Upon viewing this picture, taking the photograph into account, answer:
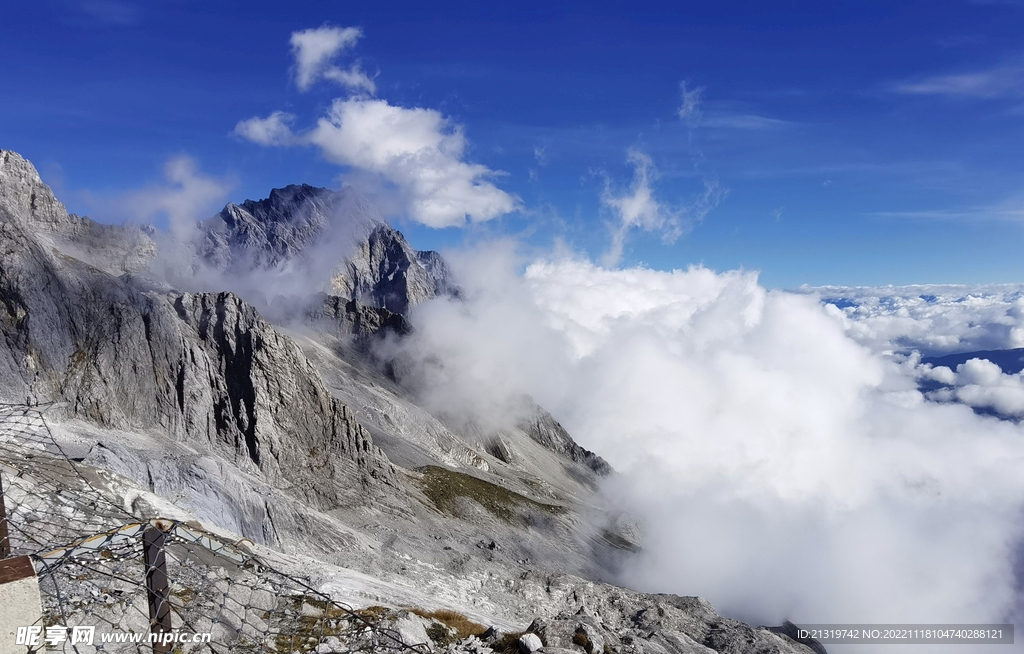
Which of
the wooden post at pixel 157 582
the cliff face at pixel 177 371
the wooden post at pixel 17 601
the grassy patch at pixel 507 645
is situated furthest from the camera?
the cliff face at pixel 177 371

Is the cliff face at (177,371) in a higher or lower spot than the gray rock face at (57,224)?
lower

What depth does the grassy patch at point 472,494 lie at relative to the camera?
118188mm

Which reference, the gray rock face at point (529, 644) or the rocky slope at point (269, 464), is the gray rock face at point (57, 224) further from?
the gray rock face at point (529, 644)

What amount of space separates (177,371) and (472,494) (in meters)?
62.4

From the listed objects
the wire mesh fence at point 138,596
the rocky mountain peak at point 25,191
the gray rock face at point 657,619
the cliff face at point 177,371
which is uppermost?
the rocky mountain peak at point 25,191

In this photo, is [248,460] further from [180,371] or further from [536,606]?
[536,606]

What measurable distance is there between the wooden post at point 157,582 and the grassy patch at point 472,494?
344 feet

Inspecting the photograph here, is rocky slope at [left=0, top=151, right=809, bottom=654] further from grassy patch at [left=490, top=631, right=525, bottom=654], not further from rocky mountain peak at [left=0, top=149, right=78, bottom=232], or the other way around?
grassy patch at [left=490, top=631, right=525, bottom=654]

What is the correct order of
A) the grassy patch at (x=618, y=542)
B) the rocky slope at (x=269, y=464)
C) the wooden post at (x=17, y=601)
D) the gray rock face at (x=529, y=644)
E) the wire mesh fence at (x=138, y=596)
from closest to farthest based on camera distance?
the wooden post at (x=17, y=601)
the wire mesh fence at (x=138, y=596)
the gray rock face at (x=529, y=644)
the rocky slope at (x=269, y=464)
the grassy patch at (x=618, y=542)

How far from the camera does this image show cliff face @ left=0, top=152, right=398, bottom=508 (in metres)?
80.9

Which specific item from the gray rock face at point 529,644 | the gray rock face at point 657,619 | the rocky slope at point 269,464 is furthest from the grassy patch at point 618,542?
the gray rock face at point 529,644

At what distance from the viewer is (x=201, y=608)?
19.9 metres

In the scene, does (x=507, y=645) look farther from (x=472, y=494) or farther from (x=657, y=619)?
(x=472, y=494)

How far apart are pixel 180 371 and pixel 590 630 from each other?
87558 mm
